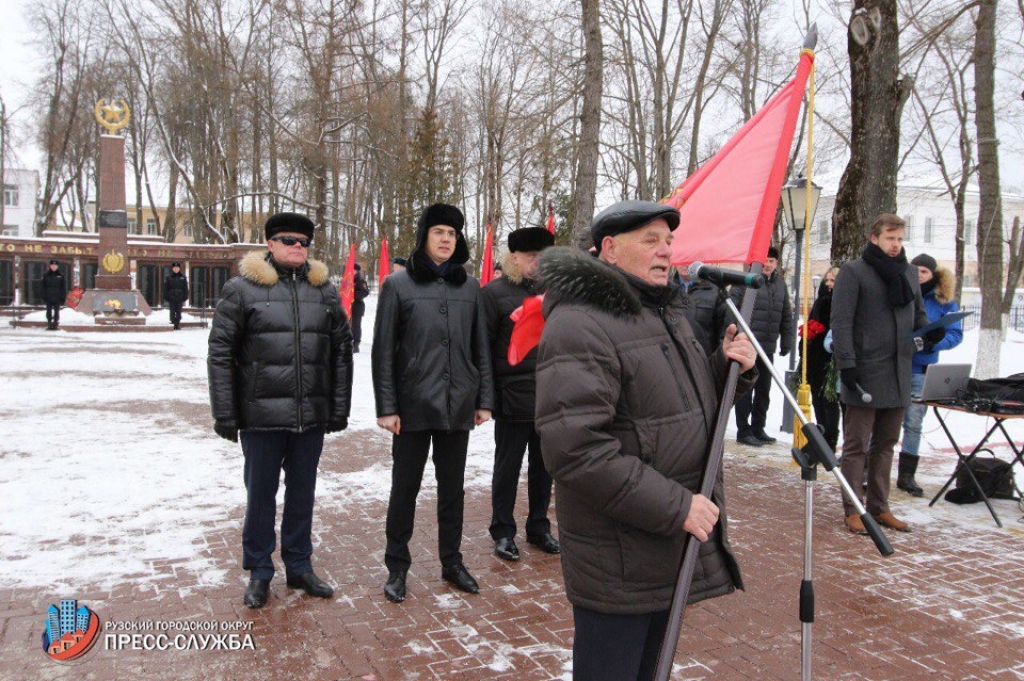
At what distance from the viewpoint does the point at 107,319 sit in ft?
84.9

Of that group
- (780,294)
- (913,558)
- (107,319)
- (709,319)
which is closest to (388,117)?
(107,319)

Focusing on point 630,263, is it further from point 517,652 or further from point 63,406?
point 63,406

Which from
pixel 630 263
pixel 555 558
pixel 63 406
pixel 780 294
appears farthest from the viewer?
pixel 63 406

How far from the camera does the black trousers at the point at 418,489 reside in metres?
4.46

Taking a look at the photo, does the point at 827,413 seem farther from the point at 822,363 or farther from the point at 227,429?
the point at 227,429

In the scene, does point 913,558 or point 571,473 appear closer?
point 571,473

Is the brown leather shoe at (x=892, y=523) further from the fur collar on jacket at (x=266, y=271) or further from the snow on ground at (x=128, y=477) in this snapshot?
the fur collar on jacket at (x=266, y=271)

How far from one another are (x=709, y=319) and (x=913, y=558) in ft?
7.20

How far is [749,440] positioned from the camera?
350 inches

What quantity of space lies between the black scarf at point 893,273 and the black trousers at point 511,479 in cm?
286

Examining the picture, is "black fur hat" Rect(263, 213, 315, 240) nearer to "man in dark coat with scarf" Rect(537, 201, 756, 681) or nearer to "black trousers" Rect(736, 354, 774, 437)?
"man in dark coat with scarf" Rect(537, 201, 756, 681)

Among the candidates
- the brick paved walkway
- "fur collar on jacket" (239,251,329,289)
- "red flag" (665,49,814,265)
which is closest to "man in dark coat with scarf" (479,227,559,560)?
the brick paved walkway

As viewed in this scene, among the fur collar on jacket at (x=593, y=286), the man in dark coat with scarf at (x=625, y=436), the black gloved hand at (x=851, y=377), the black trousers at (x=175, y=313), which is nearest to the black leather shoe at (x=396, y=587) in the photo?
the man in dark coat with scarf at (x=625, y=436)

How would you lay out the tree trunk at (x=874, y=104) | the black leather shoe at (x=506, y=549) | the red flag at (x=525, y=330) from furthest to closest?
the tree trunk at (x=874, y=104) < the black leather shoe at (x=506, y=549) < the red flag at (x=525, y=330)
